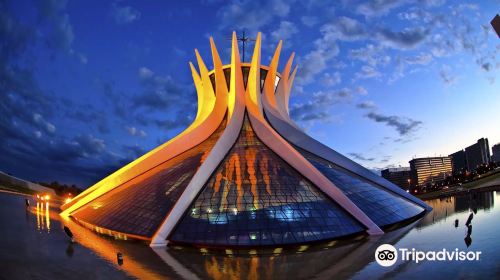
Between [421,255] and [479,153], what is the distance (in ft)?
489

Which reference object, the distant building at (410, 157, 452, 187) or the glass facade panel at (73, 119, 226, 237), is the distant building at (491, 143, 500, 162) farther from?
the glass facade panel at (73, 119, 226, 237)

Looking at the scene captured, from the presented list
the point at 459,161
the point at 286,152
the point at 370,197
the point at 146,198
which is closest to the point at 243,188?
the point at 286,152

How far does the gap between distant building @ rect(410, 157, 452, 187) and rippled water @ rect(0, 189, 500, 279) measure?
142395 mm

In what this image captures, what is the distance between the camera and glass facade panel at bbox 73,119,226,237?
15805mm

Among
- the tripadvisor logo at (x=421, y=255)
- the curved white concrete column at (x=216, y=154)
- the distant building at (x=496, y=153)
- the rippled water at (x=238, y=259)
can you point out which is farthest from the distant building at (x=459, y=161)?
the tripadvisor logo at (x=421, y=255)

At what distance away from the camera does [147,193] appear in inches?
714

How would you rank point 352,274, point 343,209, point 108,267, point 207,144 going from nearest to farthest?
point 352,274
point 108,267
point 343,209
point 207,144

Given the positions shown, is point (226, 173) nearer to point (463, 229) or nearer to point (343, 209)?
point (343, 209)

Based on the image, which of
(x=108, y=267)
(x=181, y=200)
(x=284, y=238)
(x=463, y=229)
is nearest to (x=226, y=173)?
(x=181, y=200)

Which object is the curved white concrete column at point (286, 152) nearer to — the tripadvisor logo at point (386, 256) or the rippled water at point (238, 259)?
the rippled water at point (238, 259)

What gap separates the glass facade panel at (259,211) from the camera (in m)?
13.8

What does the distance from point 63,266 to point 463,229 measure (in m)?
16.5

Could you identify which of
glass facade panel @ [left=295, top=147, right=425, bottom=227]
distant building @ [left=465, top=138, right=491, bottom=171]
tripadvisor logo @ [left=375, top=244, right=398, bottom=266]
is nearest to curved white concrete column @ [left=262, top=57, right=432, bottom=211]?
Answer: glass facade panel @ [left=295, top=147, right=425, bottom=227]

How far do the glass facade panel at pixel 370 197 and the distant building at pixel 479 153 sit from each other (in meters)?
135
